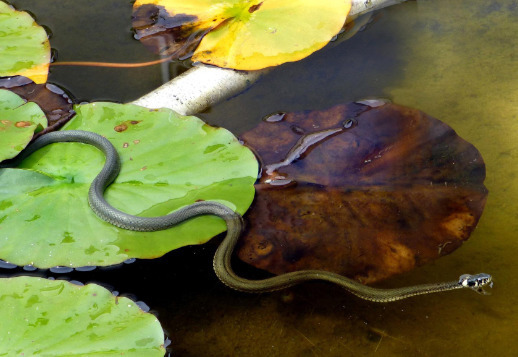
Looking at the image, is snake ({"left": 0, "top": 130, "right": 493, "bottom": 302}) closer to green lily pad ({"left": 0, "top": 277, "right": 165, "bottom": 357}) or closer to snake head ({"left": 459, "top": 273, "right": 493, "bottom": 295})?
snake head ({"left": 459, "top": 273, "right": 493, "bottom": 295})

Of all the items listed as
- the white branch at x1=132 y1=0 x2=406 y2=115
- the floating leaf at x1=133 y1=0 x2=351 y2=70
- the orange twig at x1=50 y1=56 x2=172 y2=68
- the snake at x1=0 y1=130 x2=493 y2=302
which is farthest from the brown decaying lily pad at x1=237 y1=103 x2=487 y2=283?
the orange twig at x1=50 y1=56 x2=172 y2=68

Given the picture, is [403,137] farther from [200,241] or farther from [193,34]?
[193,34]

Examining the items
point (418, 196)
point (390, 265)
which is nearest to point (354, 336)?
point (390, 265)

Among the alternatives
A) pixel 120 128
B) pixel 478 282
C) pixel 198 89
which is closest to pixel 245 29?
pixel 198 89

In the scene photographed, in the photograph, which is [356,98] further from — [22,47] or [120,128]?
[22,47]

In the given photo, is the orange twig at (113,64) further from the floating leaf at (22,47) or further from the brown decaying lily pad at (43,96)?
the brown decaying lily pad at (43,96)
